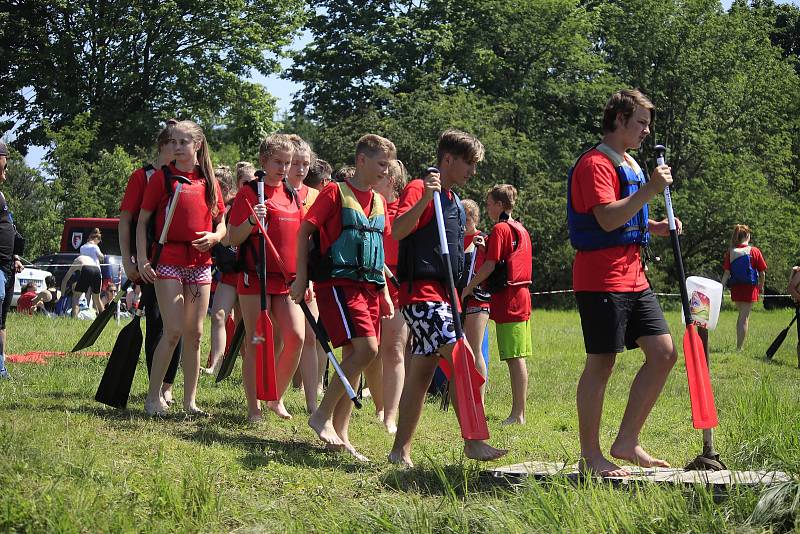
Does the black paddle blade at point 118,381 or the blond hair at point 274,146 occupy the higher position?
the blond hair at point 274,146

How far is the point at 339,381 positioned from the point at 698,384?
2092 millimetres

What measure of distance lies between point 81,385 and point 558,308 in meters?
25.8

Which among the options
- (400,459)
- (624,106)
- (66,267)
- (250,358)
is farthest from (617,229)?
(66,267)

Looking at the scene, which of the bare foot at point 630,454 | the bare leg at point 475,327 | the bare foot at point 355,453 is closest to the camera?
the bare foot at point 630,454

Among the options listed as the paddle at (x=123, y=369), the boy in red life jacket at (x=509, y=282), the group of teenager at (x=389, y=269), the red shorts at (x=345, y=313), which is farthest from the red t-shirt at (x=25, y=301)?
the red shorts at (x=345, y=313)

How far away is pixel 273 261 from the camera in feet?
23.5

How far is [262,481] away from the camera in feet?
18.1

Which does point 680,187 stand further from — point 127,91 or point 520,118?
point 127,91

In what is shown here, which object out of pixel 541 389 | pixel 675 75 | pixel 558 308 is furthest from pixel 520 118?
pixel 541 389

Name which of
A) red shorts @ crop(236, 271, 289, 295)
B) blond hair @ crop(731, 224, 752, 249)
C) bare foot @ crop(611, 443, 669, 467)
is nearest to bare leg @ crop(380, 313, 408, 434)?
red shorts @ crop(236, 271, 289, 295)

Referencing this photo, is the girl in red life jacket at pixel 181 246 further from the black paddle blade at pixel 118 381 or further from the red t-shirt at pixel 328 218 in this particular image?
Result: the red t-shirt at pixel 328 218

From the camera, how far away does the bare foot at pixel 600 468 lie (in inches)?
205

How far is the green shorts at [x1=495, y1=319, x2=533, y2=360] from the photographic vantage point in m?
8.57

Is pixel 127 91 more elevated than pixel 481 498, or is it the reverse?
pixel 127 91
